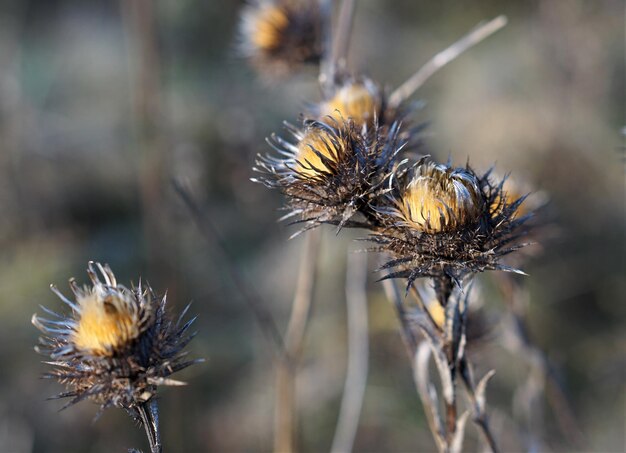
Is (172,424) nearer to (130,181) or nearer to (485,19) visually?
(130,181)

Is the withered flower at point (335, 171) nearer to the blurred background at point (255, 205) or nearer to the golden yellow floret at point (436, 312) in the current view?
the golden yellow floret at point (436, 312)

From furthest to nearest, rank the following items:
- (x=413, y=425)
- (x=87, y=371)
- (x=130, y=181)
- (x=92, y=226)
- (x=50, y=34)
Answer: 1. (x=50, y=34)
2. (x=130, y=181)
3. (x=92, y=226)
4. (x=413, y=425)
5. (x=87, y=371)

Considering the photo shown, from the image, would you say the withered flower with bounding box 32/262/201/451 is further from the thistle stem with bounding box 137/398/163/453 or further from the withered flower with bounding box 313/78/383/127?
the withered flower with bounding box 313/78/383/127

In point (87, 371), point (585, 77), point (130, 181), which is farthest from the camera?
point (130, 181)

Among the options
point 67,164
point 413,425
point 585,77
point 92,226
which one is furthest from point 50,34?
point 413,425

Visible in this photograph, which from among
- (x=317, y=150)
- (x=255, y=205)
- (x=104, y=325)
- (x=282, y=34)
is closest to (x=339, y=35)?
(x=282, y=34)

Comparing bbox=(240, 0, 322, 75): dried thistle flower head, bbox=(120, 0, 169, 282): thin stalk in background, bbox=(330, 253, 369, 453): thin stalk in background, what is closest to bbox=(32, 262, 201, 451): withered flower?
bbox=(330, 253, 369, 453): thin stalk in background

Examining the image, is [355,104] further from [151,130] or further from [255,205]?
[255,205]
